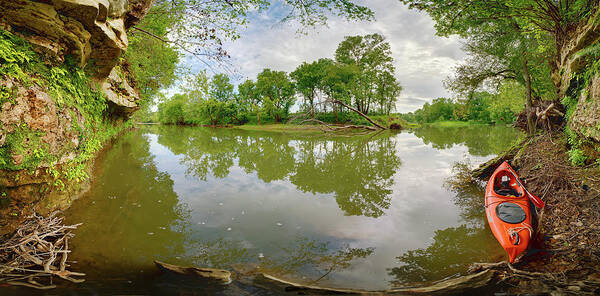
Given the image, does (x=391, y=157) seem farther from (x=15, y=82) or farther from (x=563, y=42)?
(x=15, y=82)

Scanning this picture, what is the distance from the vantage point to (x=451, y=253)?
4.16 m

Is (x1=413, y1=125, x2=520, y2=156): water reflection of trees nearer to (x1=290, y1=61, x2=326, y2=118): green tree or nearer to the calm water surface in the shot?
the calm water surface

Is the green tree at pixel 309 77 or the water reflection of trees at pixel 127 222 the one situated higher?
the green tree at pixel 309 77

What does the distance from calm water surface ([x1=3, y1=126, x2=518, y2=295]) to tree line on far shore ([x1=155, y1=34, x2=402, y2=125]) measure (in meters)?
24.9

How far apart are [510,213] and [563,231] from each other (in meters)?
0.74

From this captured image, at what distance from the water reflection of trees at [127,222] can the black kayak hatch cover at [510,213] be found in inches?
246

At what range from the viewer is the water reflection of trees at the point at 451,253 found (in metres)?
3.58

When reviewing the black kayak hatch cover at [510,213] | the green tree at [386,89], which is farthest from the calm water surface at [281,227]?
the green tree at [386,89]

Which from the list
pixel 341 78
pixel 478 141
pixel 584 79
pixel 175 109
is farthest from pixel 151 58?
pixel 175 109

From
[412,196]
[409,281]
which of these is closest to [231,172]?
[412,196]

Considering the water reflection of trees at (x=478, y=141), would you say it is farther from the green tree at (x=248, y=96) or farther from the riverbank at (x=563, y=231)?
the green tree at (x=248, y=96)

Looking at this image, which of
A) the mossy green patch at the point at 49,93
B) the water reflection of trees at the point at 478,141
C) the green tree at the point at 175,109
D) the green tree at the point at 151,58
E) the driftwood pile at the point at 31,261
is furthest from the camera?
the green tree at the point at 175,109

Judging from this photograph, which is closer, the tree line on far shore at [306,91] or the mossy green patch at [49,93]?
the mossy green patch at [49,93]

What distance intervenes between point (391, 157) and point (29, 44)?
1456cm
